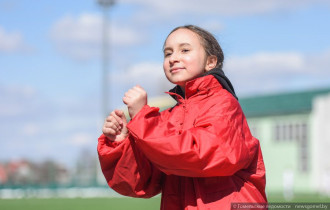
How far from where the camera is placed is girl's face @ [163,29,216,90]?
3.19 meters

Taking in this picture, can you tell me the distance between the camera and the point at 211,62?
3.33 m

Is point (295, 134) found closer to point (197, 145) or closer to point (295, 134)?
point (295, 134)

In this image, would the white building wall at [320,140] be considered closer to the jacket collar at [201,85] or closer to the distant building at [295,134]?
the distant building at [295,134]

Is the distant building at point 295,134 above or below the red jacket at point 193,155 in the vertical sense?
below

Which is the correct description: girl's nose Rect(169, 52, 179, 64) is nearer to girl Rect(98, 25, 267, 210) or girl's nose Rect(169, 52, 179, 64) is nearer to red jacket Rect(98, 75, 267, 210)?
girl Rect(98, 25, 267, 210)

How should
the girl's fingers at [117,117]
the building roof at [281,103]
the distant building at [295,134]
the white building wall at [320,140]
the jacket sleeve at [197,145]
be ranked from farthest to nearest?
the building roof at [281,103] < the distant building at [295,134] < the white building wall at [320,140] < the girl's fingers at [117,117] < the jacket sleeve at [197,145]

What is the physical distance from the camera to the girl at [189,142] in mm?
2797

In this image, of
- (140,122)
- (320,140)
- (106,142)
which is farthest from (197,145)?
(320,140)

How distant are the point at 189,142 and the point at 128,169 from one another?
0.52 metres

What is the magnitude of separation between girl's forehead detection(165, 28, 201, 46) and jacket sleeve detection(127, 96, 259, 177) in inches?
18.9

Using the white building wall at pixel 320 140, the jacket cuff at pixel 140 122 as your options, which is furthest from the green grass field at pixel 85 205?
the white building wall at pixel 320 140

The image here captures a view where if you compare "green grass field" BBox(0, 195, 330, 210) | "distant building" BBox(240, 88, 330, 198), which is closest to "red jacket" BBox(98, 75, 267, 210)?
"green grass field" BBox(0, 195, 330, 210)

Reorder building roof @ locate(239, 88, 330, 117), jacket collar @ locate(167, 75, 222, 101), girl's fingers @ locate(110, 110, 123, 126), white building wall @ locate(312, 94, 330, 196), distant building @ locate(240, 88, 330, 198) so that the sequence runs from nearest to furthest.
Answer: jacket collar @ locate(167, 75, 222, 101), girl's fingers @ locate(110, 110, 123, 126), white building wall @ locate(312, 94, 330, 196), distant building @ locate(240, 88, 330, 198), building roof @ locate(239, 88, 330, 117)

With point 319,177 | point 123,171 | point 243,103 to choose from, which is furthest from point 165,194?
point 243,103
